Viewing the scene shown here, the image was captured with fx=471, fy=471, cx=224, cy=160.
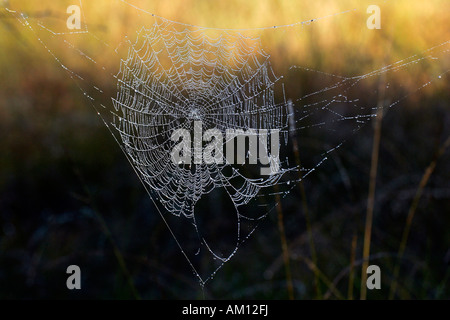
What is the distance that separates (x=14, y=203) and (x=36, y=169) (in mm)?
203

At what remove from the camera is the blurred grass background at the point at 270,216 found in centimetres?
211

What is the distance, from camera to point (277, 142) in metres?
1.75

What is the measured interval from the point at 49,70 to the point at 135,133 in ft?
3.10

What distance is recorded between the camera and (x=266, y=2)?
2576 millimetres

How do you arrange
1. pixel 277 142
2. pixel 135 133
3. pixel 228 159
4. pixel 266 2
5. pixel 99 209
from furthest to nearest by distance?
1. pixel 266 2
2. pixel 99 209
3. pixel 228 159
4. pixel 135 133
5. pixel 277 142

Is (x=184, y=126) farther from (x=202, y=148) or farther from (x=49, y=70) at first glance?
(x=49, y=70)

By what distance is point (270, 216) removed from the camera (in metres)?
2.07

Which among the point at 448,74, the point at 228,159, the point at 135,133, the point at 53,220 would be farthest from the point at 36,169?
the point at 448,74

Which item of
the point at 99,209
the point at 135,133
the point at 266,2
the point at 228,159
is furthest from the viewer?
the point at 266,2

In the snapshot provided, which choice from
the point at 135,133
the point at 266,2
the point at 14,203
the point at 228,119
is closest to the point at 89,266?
the point at 14,203

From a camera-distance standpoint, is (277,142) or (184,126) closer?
(277,142)

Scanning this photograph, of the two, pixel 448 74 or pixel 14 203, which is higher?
pixel 448 74

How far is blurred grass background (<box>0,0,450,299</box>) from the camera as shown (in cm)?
211

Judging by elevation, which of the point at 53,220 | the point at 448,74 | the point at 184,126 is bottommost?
the point at 53,220
